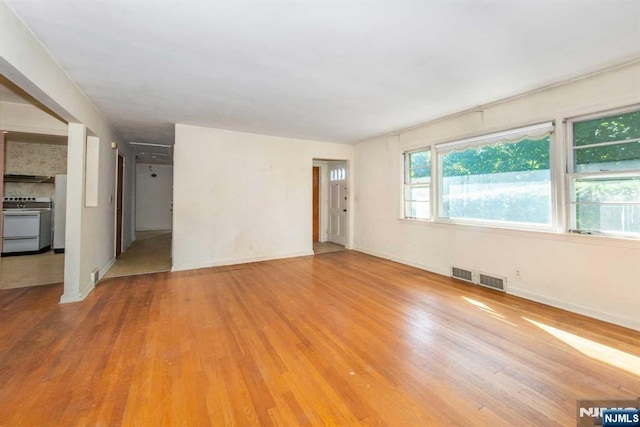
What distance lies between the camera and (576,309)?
292cm

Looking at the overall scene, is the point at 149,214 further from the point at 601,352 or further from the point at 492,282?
the point at 601,352

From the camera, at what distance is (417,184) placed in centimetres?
493

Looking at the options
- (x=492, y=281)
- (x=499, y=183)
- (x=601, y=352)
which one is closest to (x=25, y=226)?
(x=492, y=281)

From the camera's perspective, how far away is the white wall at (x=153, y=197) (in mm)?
9797

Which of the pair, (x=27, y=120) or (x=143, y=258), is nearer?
(x=27, y=120)

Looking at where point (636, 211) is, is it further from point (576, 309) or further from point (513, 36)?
point (513, 36)

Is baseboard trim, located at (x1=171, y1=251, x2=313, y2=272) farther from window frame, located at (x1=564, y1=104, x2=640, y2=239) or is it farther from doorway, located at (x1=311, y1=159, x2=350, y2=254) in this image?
window frame, located at (x1=564, y1=104, x2=640, y2=239)

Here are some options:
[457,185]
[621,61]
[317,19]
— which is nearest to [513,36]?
[621,61]

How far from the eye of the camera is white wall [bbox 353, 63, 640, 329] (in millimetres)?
2631

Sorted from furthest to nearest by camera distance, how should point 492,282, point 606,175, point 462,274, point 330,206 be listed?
point 330,206, point 462,274, point 492,282, point 606,175

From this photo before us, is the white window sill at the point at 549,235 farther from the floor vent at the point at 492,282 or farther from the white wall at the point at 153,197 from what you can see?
the white wall at the point at 153,197

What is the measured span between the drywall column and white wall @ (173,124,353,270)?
4.73ft

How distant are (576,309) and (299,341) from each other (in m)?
3.01
